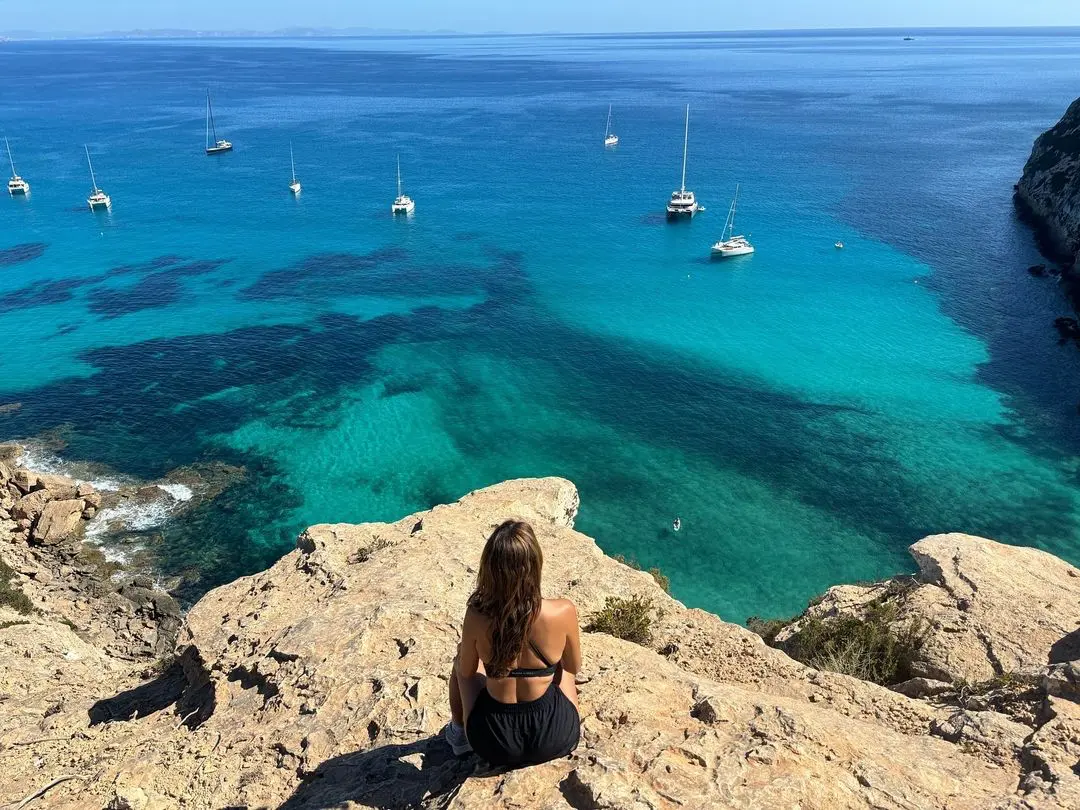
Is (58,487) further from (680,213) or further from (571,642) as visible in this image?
(680,213)

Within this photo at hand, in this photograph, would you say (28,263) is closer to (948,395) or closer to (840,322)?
(840,322)

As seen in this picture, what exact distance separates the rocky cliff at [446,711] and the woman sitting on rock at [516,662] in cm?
38

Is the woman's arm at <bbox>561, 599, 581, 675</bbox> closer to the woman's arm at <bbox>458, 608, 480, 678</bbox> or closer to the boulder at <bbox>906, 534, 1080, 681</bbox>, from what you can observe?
the woman's arm at <bbox>458, 608, 480, 678</bbox>

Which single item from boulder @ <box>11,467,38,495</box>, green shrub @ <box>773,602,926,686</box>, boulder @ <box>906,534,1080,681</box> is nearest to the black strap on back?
green shrub @ <box>773,602,926,686</box>

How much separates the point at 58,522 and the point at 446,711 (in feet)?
71.3

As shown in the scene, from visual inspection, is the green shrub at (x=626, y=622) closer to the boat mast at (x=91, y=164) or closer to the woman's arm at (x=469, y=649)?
the woman's arm at (x=469, y=649)

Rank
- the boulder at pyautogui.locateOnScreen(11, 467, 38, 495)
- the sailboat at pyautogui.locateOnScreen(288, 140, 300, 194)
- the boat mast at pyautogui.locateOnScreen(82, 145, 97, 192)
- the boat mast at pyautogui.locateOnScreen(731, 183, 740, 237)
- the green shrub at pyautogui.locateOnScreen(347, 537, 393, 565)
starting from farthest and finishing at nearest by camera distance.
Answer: the sailboat at pyautogui.locateOnScreen(288, 140, 300, 194) < the boat mast at pyautogui.locateOnScreen(82, 145, 97, 192) < the boat mast at pyautogui.locateOnScreen(731, 183, 740, 237) < the boulder at pyautogui.locateOnScreen(11, 467, 38, 495) < the green shrub at pyautogui.locateOnScreen(347, 537, 393, 565)

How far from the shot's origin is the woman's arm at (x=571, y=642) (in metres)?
4.96

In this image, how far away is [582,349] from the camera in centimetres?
3681

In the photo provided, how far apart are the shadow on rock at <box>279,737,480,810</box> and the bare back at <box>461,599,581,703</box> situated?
1.13 meters

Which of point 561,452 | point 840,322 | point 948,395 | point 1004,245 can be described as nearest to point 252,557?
point 561,452

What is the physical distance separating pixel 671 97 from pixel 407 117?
56.6m

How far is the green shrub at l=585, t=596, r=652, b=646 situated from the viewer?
9.62 metres

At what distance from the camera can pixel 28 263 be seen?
4859cm
